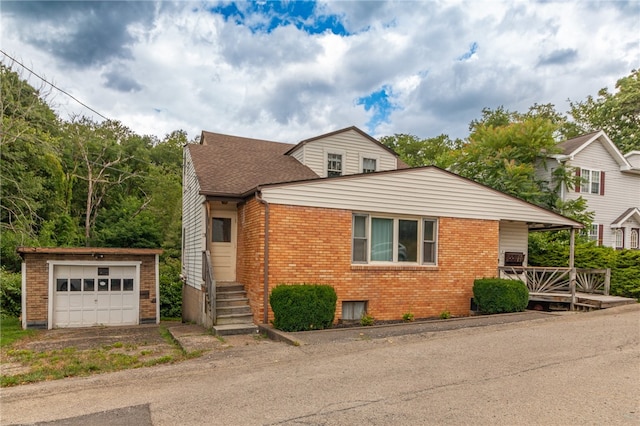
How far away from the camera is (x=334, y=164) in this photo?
53.3ft

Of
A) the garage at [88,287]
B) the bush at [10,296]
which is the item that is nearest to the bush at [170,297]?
the garage at [88,287]

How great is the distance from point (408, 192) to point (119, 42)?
9.26m

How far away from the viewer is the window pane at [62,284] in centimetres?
1490

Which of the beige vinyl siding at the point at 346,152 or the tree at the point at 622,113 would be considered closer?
the beige vinyl siding at the point at 346,152

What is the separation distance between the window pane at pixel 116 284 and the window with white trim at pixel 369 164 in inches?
415

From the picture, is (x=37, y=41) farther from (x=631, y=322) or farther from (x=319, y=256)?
(x=631, y=322)

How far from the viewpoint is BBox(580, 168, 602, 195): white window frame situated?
21111 millimetres

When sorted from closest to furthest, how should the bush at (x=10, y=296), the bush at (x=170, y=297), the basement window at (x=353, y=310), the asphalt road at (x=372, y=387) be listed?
the asphalt road at (x=372, y=387) → the basement window at (x=353, y=310) → the bush at (x=10, y=296) → the bush at (x=170, y=297)

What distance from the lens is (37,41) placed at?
458 inches

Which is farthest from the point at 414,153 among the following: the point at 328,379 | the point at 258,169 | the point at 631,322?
the point at 328,379

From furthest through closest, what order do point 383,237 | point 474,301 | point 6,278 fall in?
1. point 6,278
2. point 474,301
3. point 383,237

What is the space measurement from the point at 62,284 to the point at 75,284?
417 mm

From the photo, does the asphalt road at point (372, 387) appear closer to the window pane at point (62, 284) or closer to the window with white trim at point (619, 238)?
the window pane at point (62, 284)

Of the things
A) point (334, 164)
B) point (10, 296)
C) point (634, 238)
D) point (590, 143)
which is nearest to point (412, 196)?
point (334, 164)
